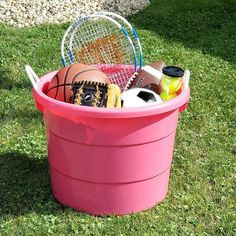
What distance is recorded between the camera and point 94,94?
2658mm

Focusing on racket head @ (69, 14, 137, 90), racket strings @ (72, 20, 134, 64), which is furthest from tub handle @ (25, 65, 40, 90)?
racket strings @ (72, 20, 134, 64)

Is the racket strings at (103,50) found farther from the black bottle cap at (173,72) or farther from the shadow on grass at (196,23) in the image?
the shadow on grass at (196,23)

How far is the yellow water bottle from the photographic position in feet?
9.52

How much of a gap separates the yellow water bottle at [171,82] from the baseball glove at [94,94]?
32cm

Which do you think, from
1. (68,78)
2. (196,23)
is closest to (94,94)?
(68,78)

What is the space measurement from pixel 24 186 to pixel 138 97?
856 mm

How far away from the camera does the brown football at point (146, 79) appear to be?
10.2 feet

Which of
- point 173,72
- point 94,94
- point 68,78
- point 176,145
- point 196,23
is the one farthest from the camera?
point 196,23

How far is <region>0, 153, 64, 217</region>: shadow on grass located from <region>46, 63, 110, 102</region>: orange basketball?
1.94ft

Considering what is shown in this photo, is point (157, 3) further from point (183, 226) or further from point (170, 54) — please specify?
point (183, 226)

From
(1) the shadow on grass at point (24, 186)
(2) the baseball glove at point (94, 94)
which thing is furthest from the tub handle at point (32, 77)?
(1) the shadow on grass at point (24, 186)

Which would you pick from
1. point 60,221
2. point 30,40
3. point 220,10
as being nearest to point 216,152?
point 60,221

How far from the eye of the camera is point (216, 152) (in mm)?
3613

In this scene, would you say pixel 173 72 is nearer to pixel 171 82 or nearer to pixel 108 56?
pixel 171 82
